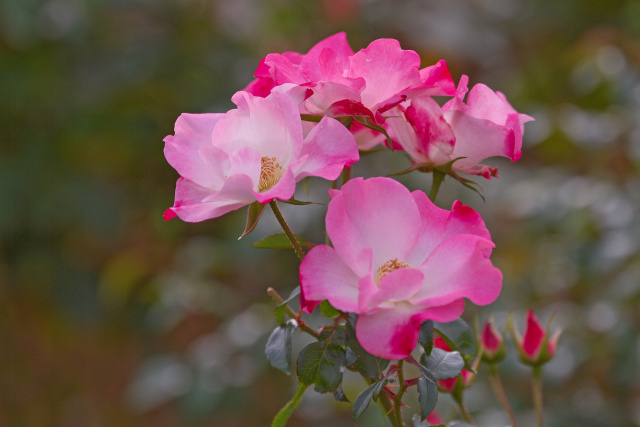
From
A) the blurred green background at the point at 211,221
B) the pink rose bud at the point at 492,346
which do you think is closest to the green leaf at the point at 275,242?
the pink rose bud at the point at 492,346

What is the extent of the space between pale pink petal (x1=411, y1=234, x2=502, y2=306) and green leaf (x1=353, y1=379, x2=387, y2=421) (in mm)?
55

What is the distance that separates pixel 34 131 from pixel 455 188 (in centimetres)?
107

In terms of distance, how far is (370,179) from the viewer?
36 centimetres

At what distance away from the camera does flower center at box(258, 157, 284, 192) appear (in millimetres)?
384

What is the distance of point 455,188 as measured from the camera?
4.56 ft

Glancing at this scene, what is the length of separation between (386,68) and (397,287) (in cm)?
12

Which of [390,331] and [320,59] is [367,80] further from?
[390,331]

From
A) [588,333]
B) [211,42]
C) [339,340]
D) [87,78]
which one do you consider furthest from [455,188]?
[339,340]

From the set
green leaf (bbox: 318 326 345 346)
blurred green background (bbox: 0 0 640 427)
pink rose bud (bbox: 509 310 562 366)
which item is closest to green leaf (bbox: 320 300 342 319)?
green leaf (bbox: 318 326 345 346)

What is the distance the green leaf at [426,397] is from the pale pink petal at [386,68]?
162mm

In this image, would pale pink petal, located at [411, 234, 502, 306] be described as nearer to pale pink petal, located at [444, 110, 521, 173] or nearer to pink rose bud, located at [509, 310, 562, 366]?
pale pink petal, located at [444, 110, 521, 173]

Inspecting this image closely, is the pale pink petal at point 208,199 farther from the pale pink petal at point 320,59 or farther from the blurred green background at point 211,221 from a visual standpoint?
the blurred green background at point 211,221

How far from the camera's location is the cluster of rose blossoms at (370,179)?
33cm

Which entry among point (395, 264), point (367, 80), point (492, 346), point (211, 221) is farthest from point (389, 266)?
point (211, 221)
